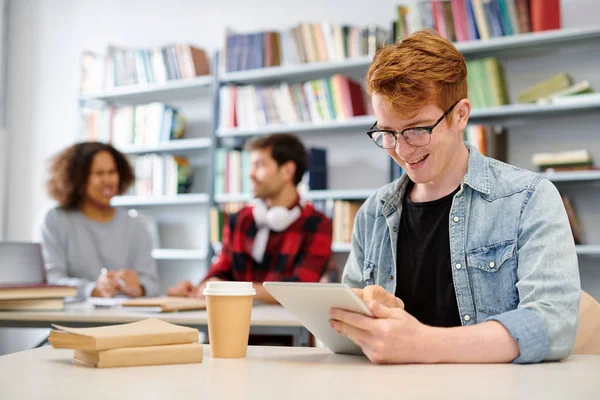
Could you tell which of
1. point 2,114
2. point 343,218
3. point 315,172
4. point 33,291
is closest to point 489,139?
point 343,218

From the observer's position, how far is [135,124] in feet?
15.5

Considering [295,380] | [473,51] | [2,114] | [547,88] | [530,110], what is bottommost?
[295,380]

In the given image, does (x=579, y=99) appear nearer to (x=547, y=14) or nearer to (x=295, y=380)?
(x=547, y=14)

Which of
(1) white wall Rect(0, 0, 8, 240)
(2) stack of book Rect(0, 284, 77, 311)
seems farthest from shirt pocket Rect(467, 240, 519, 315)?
(1) white wall Rect(0, 0, 8, 240)

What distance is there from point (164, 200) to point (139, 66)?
36.3 inches

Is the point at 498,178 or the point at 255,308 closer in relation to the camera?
the point at 498,178

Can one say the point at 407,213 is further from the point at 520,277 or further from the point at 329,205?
the point at 329,205

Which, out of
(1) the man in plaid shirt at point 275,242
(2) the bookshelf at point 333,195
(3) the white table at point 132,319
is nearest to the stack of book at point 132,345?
(3) the white table at point 132,319

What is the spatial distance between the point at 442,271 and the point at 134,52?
371 centimetres

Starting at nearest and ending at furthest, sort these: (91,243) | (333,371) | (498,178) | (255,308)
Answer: (333,371)
(498,178)
(255,308)
(91,243)

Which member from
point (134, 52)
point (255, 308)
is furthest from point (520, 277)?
point (134, 52)

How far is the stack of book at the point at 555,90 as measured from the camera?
3.37 meters

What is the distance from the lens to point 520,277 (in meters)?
1.34

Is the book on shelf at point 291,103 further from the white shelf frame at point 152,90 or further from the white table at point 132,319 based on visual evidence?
the white table at point 132,319
